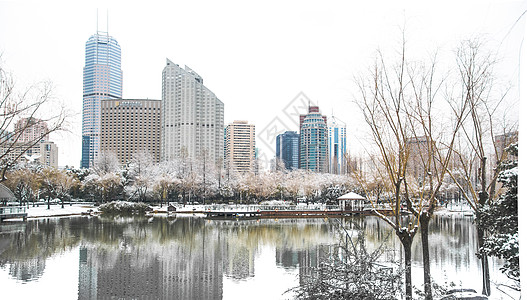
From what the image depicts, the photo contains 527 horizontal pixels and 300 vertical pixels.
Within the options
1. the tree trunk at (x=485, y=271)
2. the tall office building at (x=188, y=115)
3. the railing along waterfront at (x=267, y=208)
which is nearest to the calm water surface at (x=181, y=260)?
the tree trunk at (x=485, y=271)

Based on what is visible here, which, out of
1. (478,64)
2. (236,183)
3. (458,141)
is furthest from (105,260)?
(236,183)

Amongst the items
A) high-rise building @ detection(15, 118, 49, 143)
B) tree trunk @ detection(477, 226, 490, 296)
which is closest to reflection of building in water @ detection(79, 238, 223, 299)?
high-rise building @ detection(15, 118, 49, 143)

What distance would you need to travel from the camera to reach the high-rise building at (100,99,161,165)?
20688 millimetres

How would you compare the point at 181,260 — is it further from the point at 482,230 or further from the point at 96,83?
the point at 96,83

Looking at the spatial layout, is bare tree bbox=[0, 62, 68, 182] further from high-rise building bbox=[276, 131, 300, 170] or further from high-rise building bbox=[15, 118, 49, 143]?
high-rise building bbox=[276, 131, 300, 170]

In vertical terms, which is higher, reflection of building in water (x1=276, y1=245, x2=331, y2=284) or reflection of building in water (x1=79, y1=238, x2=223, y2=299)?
reflection of building in water (x1=276, y1=245, x2=331, y2=284)

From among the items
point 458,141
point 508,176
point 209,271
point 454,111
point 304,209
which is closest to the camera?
point 508,176

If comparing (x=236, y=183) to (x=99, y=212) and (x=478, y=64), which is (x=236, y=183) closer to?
(x=99, y=212)

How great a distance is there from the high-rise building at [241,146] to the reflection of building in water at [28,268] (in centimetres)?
1430

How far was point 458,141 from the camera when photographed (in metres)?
3.66

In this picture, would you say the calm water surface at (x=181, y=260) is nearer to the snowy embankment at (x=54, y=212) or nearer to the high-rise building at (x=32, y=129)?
the high-rise building at (x=32, y=129)

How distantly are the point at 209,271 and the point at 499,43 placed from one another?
14.0 ft

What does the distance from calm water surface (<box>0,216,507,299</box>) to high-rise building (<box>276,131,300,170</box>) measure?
9919 millimetres

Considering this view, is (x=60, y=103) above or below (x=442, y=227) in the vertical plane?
above
